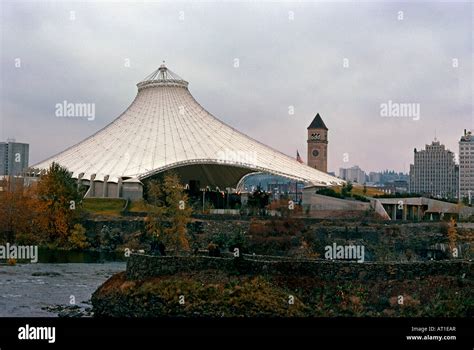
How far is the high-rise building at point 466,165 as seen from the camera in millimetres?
62500

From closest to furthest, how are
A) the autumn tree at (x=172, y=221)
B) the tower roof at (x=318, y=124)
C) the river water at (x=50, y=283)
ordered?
the river water at (x=50, y=283) < the autumn tree at (x=172, y=221) < the tower roof at (x=318, y=124)

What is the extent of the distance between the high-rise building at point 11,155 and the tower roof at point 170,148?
58.6 inches

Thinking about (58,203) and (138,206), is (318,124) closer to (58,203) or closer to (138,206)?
(138,206)

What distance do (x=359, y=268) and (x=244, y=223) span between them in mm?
14638

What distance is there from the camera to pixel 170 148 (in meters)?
37.4

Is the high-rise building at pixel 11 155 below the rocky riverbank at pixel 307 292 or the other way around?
the other way around

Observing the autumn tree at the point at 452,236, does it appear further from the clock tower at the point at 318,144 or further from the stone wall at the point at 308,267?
the clock tower at the point at 318,144

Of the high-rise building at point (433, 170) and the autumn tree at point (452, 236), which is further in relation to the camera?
the high-rise building at point (433, 170)

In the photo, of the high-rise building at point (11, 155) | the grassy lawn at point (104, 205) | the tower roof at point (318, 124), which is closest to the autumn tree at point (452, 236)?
the grassy lawn at point (104, 205)

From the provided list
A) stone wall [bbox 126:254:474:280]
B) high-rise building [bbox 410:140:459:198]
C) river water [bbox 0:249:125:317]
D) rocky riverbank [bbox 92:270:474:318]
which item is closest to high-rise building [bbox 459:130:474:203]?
high-rise building [bbox 410:140:459:198]

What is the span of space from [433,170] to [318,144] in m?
31.8

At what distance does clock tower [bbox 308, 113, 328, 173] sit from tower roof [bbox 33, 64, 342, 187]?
631 inches

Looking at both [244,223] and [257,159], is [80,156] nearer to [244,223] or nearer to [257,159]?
[257,159]

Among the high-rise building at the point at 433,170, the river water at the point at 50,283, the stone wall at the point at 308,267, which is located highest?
the high-rise building at the point at 433,170
